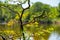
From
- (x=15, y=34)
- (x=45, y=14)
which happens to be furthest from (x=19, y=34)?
(x=45, y=14)

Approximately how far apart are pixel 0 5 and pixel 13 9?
373 millimetres

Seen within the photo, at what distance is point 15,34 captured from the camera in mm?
5383

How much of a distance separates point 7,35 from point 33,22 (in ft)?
2.23

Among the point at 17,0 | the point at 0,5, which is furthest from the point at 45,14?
the point at 0,5

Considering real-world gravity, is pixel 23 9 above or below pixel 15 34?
above

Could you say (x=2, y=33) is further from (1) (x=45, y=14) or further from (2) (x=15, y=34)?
(1) (x=45, y=14)

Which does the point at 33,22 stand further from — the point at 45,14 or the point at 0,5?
the point at 0,5

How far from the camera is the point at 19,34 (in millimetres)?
5395

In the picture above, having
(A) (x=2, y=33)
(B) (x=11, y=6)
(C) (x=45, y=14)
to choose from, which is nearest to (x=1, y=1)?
(B) (x=11, y=6)

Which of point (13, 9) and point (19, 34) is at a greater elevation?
point (13, 9)

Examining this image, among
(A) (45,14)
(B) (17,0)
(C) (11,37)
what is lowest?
(C) (11,37)

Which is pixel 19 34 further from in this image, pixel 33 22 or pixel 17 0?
pixel 17 0

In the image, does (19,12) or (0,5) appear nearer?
(0,5)

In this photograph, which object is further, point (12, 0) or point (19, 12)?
point (19, 12)
